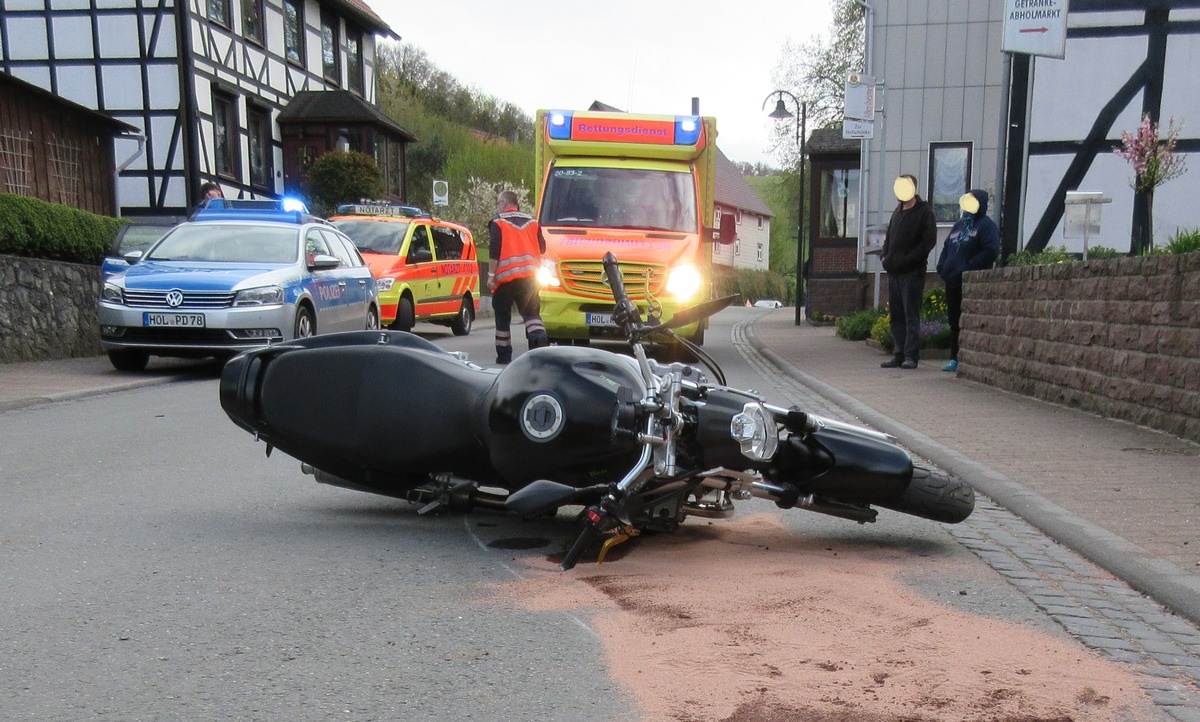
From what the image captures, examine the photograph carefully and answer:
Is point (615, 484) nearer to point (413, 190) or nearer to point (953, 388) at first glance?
point (953, 388)

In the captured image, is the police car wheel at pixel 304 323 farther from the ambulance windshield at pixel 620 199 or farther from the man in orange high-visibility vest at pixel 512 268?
the ambulance windshield at pixel 620 199

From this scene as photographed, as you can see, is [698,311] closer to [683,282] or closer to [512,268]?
[512,268]

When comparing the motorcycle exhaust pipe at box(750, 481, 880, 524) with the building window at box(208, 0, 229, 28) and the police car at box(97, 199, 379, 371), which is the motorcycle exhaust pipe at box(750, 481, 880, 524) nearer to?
the police car at box(97, 199, 379, 371)

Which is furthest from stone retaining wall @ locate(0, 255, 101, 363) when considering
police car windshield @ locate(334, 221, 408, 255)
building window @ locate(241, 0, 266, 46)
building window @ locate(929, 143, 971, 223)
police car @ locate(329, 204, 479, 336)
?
building window @ locate(241, 0, 266, 46)

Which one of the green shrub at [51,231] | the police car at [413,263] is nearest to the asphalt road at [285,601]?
the green shrub at [51,231]

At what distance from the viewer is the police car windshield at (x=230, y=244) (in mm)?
13422

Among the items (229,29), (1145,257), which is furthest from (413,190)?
(1145,257)

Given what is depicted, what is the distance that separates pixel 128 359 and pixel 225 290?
1.75 metres

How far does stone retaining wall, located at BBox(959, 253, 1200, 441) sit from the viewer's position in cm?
778

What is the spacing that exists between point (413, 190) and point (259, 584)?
56.1m

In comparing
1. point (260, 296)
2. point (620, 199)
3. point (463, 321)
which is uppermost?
point (620, 199)

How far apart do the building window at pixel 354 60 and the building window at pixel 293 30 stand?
397 centimetres

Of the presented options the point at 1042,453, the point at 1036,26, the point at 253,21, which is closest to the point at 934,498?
the point at 1042,453

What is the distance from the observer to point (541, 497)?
14.1 feet
